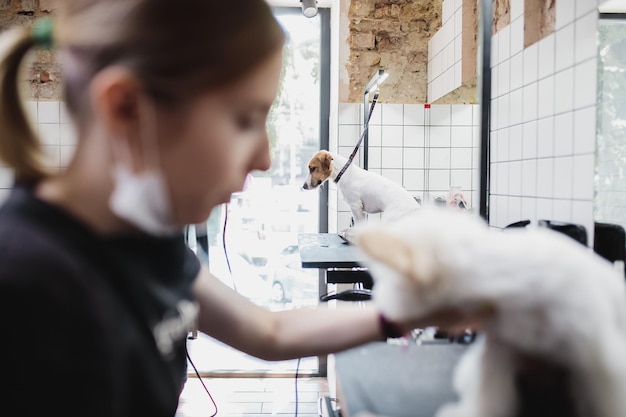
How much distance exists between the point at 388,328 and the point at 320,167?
1595 millimetres

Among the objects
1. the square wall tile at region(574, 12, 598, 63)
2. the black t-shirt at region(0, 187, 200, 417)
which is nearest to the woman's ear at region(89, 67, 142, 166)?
the black t-shirt at region(0, 187, 200, 417)

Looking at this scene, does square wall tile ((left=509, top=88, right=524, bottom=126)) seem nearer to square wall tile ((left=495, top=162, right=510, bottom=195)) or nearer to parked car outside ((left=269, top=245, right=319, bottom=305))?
square wall tile ((left=495, top=162, right=510, bottom=195))

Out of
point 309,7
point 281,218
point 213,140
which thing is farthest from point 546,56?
point 281,218

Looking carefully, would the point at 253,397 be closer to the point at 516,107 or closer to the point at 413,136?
the point at 413,136

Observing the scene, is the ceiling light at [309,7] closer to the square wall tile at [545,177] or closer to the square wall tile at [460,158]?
the square wall tile at [460,158]

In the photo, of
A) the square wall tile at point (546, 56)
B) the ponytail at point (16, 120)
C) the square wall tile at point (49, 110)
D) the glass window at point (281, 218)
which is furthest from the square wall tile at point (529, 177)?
the square wall tile at point (49, 110)

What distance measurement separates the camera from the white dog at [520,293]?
434mm

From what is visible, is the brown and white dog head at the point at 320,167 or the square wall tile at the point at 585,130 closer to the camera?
the square wall tile at the point at 585,130

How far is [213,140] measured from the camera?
476 millimetres

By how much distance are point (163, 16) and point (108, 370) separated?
0.35m

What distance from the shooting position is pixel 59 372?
41 centimetres

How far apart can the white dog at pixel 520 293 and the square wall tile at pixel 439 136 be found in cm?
230

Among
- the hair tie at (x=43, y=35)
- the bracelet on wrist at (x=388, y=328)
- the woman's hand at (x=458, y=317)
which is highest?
the hair tie at (x=43, y=35)

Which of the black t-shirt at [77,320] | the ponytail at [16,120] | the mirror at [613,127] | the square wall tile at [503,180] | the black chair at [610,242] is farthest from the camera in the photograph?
the mirror at [613,127]
